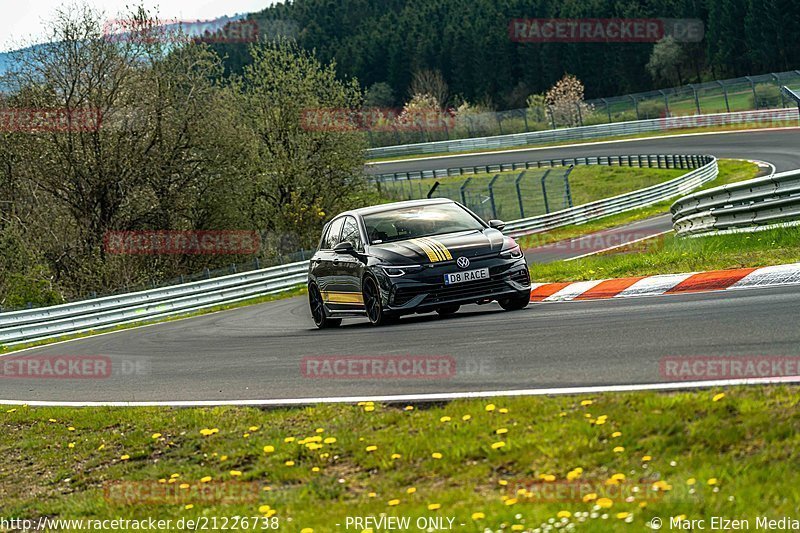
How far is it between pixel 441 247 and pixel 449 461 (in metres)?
6.93

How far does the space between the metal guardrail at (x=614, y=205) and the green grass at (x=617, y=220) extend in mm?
264

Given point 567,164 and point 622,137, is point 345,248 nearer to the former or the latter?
point 567,164

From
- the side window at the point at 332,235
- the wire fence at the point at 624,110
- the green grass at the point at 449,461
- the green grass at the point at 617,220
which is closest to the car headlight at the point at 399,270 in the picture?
the side window at the point at 332,235

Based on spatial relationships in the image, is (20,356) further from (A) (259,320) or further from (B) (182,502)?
(B) (182,502)

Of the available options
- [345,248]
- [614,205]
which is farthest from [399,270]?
[614,205]

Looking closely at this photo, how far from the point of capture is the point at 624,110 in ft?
246

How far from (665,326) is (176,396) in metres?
4.40

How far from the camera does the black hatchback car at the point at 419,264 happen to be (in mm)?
12797

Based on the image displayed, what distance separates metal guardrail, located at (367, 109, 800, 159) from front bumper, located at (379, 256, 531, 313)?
50.7 meters

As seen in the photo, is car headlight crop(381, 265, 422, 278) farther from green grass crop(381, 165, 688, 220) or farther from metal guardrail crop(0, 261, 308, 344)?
green grass crop(381, 165, 688, 220)

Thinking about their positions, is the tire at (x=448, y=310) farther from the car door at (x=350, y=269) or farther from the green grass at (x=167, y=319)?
the green grass at (x=167, y=319)

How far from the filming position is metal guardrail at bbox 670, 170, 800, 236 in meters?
15.7

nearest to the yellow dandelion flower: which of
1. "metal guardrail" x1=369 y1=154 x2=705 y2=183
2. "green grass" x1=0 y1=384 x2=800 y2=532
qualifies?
"green grass" x1=0 y1=384 x2=800 y2=532

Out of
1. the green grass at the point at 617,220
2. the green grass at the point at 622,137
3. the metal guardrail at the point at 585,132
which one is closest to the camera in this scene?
the green grass at the point at 617,220
